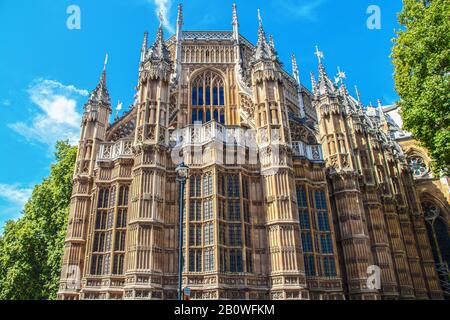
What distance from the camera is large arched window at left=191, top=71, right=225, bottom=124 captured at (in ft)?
94.4

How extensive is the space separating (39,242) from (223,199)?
17.9m

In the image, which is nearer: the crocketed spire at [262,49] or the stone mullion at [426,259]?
the crocketed spire at [262,49]

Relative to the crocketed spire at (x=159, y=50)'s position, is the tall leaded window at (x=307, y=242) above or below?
below

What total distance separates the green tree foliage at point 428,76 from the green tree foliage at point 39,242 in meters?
25.3

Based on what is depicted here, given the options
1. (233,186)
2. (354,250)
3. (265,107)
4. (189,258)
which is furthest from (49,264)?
(354,250)

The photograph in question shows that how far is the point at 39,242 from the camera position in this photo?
94.8ft

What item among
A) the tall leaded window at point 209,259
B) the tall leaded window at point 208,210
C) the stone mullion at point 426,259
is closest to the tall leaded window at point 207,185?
the tall leaded window at point 208,210

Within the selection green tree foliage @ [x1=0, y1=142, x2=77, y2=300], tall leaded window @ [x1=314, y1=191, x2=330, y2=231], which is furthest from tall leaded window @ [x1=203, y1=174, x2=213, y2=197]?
green tree foliage @ [x1=0, y1=142, x2=77, y2=300]

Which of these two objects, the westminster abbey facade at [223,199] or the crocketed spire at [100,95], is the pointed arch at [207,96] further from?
the crocketed spire at [100,95]

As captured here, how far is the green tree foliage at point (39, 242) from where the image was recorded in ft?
88.2

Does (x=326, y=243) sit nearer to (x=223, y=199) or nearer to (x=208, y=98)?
(x=223, y=199)

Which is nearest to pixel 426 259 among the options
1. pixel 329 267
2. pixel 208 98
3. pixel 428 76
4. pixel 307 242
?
pixel 329 267

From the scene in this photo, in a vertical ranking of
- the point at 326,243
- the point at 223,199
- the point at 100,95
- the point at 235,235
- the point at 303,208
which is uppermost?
the point at 100,95

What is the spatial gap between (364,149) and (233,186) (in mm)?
16047
